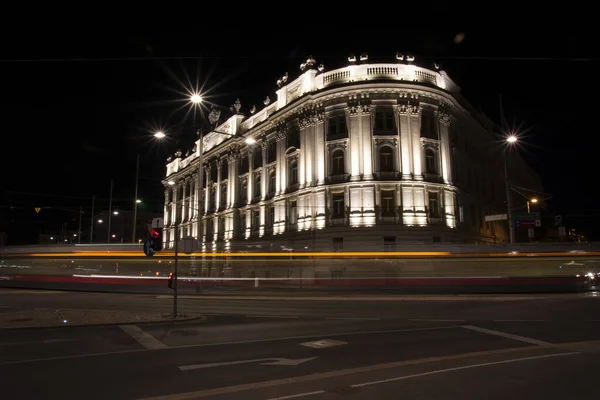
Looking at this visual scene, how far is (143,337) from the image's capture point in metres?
11.0

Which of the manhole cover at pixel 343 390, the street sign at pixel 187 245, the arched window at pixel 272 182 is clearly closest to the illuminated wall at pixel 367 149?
the arched window at pixel 272 182

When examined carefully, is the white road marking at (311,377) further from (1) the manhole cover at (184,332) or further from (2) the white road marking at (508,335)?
(1) the manhole cover at (184,332)

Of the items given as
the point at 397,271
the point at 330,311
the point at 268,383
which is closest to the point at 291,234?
the point at 397,271

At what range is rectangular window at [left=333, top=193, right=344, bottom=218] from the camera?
39.7 metres

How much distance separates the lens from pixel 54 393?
6309 mm

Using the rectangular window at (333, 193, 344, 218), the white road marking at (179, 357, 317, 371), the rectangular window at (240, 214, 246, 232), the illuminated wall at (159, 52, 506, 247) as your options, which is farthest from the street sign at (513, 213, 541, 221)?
the rectangular window at (240, 214, 246, 232)

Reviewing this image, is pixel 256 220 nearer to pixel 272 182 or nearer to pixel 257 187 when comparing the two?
pixel 257 187

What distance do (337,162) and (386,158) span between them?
4.26m

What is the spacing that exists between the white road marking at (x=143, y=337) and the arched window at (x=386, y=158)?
1168 inches

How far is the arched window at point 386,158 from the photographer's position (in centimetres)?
3956

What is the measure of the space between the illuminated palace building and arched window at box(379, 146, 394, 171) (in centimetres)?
8

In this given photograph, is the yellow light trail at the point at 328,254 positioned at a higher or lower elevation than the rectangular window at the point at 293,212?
lower

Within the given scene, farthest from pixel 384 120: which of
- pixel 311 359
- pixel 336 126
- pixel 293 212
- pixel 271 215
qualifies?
pixel 311 359

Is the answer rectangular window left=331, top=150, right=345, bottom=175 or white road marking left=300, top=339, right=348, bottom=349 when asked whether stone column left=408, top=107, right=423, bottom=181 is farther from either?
white road marking left=300, top=339, right=348, bottom=349
